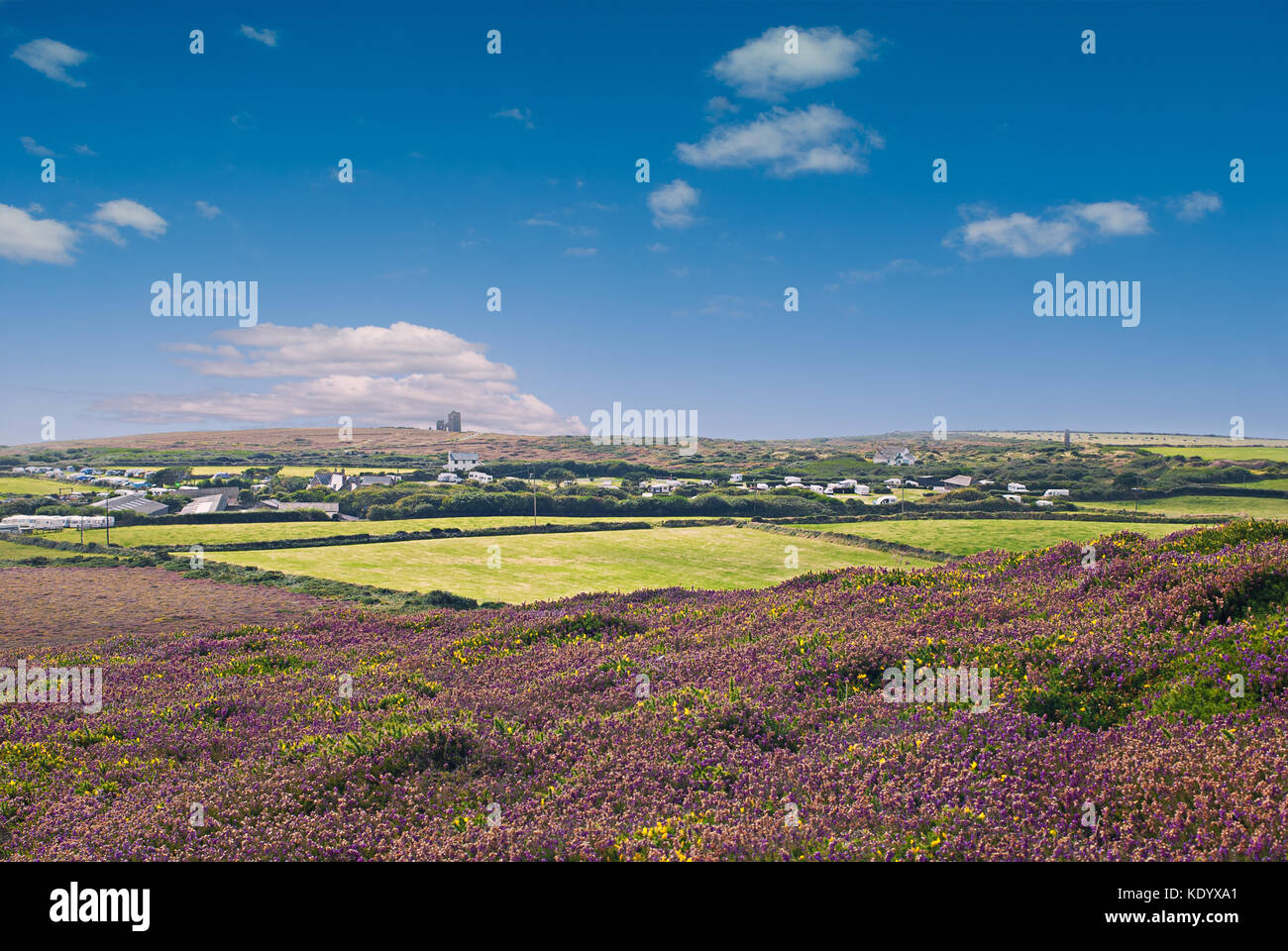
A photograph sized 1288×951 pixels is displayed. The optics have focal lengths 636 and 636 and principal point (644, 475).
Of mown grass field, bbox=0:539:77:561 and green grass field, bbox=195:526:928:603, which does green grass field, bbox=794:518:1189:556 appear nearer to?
green grass field, bbox=195:526:928:603

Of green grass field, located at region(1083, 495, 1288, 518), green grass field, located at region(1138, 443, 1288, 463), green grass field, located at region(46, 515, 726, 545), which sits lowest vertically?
green grass field, located at region(46, 515, 726, 545)

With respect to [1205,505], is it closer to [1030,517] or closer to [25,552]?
[1030,517]

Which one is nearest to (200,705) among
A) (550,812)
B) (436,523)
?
(550,812)

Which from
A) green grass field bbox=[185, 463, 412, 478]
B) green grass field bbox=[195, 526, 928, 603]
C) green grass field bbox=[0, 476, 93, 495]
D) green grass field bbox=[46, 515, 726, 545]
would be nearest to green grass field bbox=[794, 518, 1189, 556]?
green grass field bbox=[195, 526, 928, 603]

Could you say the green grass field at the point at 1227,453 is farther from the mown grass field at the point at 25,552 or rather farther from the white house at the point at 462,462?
the mown grass field at the point at 25,552

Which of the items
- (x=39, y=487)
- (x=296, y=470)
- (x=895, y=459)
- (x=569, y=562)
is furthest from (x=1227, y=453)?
(x=39, y=487)
